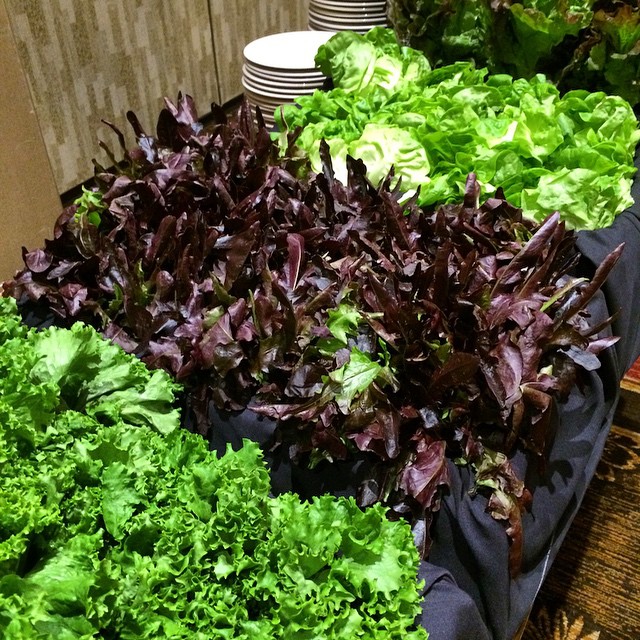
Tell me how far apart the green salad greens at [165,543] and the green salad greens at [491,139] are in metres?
0.73

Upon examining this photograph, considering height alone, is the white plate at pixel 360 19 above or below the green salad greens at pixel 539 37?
below

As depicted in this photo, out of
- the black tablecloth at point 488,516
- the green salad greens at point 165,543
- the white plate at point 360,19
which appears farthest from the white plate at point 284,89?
the green salad greens at point 165,543

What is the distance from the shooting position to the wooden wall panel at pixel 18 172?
1.82 meters

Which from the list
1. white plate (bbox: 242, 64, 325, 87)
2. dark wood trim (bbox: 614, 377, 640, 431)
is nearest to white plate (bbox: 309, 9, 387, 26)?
white plate (bbox: 242, 64, 325, 87)

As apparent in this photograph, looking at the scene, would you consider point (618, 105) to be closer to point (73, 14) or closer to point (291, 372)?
point (291, 372)

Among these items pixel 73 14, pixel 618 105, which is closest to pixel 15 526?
pixel 618 105

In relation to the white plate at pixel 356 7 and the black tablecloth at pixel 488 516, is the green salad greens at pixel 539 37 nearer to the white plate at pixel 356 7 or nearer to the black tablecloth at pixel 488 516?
the white plate at pixel 356 7

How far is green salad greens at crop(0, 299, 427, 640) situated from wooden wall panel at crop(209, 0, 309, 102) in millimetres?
2035

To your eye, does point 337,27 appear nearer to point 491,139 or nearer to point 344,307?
point 491,139

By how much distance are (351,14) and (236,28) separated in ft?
2.17

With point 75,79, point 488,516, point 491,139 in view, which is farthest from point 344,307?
point 75,79

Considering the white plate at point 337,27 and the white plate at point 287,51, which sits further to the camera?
the white plate at point 337,27

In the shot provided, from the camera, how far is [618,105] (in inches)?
58.4

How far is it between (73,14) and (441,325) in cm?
164
